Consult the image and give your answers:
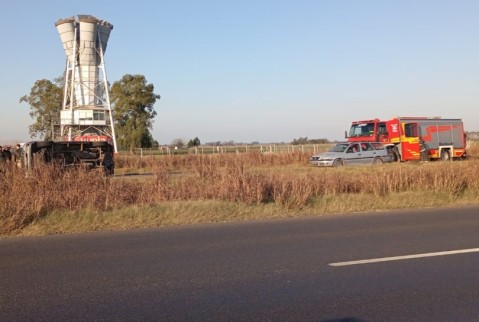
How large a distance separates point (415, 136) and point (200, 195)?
22.2 metres

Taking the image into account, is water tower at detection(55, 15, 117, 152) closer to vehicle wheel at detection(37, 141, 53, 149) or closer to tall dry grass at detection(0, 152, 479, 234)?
vehicle wheel at detection(37, 141, 53, 149)

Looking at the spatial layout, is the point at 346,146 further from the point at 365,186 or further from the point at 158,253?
the point at 158,253

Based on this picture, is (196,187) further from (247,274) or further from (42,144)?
(42,144)

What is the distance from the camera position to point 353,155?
28.4 meters

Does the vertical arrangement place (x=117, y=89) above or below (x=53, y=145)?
above

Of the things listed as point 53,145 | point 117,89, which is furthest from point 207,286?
point 117,89

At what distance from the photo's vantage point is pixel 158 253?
27.2 ft

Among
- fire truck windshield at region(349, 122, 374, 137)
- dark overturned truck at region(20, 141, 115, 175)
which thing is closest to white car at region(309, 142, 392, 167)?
fire truck windshield at region(349, 122, 374, 137)

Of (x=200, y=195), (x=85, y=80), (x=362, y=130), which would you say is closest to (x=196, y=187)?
(x=200, y=195)

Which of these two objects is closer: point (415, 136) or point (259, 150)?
point (415, 136)

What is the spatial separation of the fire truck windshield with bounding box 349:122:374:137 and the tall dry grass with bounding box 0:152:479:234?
1585cm

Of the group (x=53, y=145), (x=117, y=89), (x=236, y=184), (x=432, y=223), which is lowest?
(x=432, y=223)

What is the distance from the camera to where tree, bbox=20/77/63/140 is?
253 feet

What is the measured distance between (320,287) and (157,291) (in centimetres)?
194
